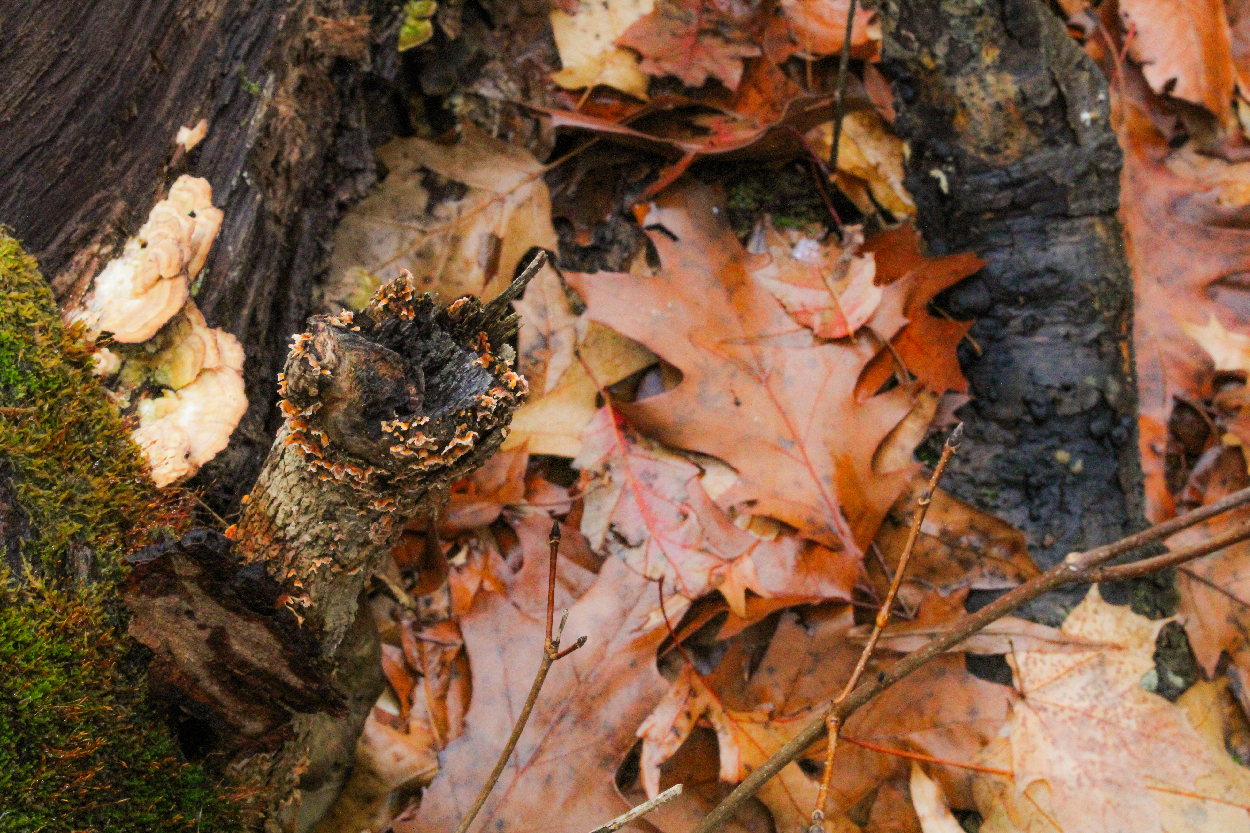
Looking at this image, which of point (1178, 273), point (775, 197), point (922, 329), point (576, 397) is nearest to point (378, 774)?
point (576, 397)

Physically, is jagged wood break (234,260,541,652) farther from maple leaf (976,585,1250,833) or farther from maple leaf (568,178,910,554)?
maple leaf (976,585,1250,833)

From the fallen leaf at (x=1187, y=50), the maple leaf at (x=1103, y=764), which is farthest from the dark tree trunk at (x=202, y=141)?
the fallen leaf at (x=1187, y=50)

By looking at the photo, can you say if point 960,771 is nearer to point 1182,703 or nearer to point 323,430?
point 1182,703

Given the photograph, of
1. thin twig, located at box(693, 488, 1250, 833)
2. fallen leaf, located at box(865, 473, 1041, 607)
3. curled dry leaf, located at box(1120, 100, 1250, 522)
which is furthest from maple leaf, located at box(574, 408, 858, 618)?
curled dry leaf, located at box(1120, 100, 1250, 522)

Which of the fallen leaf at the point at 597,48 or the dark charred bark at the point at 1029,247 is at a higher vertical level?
the fallen leaf at the point at 597,48

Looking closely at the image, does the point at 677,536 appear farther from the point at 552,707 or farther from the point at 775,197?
the point at 775,197

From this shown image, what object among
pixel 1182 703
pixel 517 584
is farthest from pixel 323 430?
pixel 1182 703

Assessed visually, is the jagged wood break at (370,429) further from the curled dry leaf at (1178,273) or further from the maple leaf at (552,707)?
the curled dry leaf at (1178,273)
